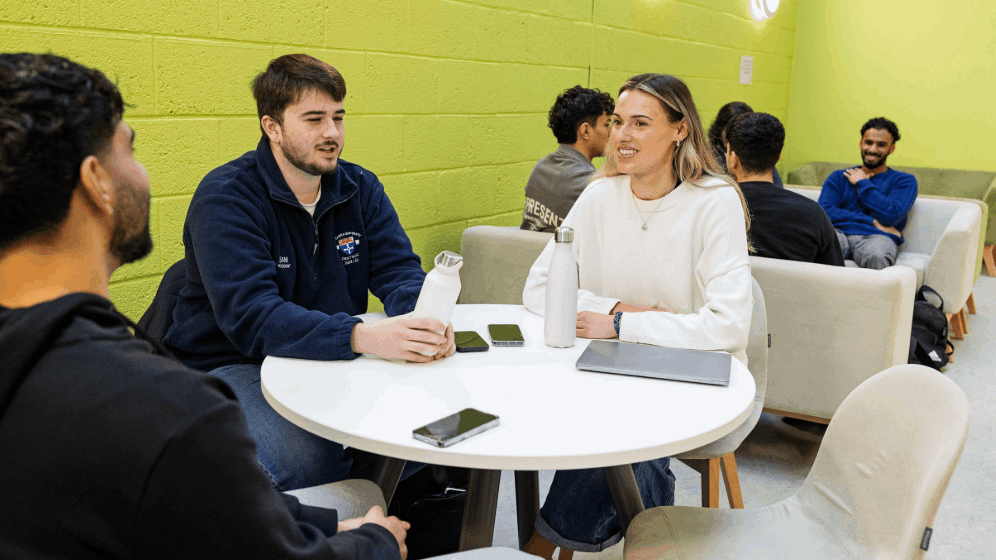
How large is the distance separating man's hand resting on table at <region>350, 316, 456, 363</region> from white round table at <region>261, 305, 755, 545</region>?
0.02 meters

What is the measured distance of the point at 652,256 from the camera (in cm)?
192

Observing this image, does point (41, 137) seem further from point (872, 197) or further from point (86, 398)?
point (872, 197)

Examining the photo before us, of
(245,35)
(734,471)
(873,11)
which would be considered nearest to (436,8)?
(245,35)

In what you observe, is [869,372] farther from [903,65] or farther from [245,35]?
[903,65]

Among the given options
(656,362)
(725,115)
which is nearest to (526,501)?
(656,362)

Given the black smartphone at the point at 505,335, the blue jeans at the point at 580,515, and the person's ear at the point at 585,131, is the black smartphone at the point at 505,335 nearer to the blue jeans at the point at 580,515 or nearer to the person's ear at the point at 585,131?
the blue jeans at the point at 580,515

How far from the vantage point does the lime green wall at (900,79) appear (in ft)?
20.0

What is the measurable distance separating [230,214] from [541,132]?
7.65ft

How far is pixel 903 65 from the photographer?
6359 mm

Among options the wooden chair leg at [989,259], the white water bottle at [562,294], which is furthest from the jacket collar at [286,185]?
the wooden chair leg at [989,259]

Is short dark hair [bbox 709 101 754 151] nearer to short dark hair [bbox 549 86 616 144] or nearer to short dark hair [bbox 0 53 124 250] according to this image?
short dark hair [bbox 549 86 616 144]

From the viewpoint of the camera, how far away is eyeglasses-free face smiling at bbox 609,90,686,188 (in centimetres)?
192

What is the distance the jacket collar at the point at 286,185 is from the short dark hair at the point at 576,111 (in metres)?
1.62

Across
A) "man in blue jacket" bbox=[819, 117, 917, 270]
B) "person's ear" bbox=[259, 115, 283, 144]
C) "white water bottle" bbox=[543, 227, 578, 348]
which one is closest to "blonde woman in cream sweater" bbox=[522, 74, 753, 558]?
"white water bottle" bbox=[543, 227, 578, 348]
